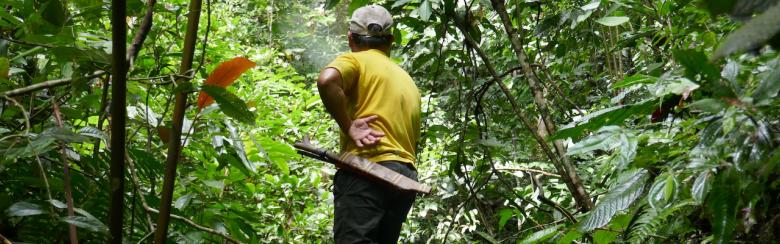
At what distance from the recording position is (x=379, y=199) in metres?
2.19

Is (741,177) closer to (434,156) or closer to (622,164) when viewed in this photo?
(622,164)

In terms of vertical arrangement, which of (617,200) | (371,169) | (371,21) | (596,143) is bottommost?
(371,169)

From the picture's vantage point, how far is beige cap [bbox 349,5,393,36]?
2395 mm

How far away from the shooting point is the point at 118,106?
2.66 feet

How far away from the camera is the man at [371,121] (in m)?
2.17

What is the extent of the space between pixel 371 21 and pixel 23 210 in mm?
1582

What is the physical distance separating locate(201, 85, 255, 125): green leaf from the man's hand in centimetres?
110

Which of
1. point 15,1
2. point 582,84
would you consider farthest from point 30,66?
point 582,84

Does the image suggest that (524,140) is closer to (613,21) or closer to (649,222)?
(613,21)

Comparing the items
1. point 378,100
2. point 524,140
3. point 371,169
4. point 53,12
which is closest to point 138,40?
point 53,12

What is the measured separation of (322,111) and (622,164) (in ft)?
13.6

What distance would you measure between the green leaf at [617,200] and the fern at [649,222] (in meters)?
0.04

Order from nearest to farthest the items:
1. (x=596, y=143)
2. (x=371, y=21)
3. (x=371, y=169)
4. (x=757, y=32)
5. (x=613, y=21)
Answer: (x=757, y=32)
(x=596, y=143)
(x=613, y=21)
(x=371, y=169)
(x=371, y=21)

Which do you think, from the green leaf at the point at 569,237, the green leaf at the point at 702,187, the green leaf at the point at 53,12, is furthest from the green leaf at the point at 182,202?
the green leaf at the point at 702,187
